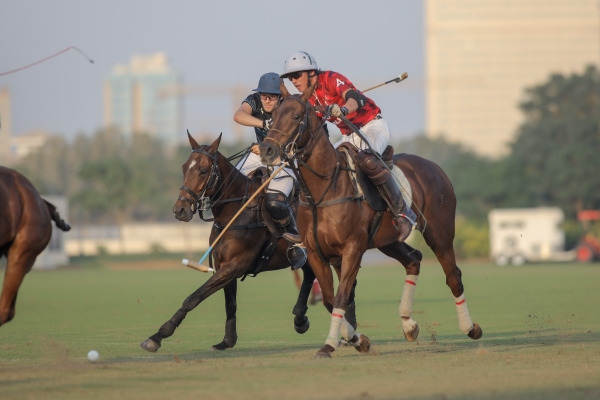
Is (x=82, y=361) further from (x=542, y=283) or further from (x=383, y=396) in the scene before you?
(x=542, y=283)

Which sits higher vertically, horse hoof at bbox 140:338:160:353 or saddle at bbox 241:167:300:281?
saddle at bbox 241:167:300:281

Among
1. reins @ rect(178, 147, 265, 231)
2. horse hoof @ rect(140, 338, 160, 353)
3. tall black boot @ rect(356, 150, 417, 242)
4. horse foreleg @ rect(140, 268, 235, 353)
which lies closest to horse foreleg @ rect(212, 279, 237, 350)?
horse foreleg @ rect(140, 268, 235, 353)

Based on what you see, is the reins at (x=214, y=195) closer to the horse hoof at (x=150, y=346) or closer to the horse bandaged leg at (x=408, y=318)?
the horse hoof at (x=150, y=346)

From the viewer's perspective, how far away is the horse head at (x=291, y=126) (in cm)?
1354

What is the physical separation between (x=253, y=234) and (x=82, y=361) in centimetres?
317

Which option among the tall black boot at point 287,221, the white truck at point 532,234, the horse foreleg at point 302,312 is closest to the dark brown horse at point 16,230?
the tall black boot at point 287,221

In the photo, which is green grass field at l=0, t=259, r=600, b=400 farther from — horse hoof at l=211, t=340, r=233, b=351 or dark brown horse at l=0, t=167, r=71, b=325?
dark brown horse at l=0, t=167, r=71, b=325

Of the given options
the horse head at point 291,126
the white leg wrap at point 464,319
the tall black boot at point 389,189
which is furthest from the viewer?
the white leg wrap at point 464,319

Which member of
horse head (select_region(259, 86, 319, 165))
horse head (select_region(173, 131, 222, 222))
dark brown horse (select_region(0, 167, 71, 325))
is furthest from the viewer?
horse head (select_region(173, 131, 222, 222))

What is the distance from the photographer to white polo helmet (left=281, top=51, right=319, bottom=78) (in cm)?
1491

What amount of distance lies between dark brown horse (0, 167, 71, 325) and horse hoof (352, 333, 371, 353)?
3775 millimetres

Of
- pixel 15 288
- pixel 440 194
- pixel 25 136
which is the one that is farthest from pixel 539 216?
pixel 25 136

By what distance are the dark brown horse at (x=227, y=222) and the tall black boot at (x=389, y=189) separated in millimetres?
1980

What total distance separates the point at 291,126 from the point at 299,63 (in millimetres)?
1472
